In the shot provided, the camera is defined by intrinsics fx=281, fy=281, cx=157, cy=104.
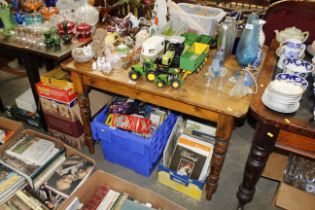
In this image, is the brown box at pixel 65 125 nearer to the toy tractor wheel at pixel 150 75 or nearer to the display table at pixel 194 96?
the display table at pixel 194 96

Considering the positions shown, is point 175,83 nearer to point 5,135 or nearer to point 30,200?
point 30,200

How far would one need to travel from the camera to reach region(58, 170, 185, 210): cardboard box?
4.43 ft

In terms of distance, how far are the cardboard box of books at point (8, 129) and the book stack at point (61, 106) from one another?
182mm

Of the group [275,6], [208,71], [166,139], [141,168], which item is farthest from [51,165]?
[275,6]

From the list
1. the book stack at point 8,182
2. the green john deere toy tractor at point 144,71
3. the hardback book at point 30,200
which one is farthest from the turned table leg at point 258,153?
the book stack at point 8,182

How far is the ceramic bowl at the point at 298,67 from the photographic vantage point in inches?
47.7

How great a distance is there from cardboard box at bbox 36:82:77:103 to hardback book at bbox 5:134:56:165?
0.28 metres

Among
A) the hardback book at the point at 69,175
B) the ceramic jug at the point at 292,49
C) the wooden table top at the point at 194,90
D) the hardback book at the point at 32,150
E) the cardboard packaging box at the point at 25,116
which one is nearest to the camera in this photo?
the wooden table top at the point at 194,90

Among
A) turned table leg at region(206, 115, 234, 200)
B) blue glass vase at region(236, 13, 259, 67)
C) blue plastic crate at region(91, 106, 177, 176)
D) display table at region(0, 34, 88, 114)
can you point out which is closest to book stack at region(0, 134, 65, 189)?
blue plastic crate at region(91, 106, 177, 176)

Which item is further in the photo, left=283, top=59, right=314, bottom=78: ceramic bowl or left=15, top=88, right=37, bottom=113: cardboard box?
left=15, top=88, right=37, bottom=113: cardboard box

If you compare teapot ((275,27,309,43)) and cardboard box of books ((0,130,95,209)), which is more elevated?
teapot ((275,27,309,43))

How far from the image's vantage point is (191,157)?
1.60 m

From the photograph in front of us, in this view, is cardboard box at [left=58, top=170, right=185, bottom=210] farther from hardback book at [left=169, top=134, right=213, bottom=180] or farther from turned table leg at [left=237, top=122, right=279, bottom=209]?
turned table leg at [left=237, top=122, right=279, bottom=209]

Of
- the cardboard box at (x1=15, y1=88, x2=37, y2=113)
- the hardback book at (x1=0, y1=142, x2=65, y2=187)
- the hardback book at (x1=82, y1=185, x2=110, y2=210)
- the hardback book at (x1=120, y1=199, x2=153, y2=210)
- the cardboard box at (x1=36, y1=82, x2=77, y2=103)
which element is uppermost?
the cardboard box at (x1=36, y1=82, x2=77, y2=103)
